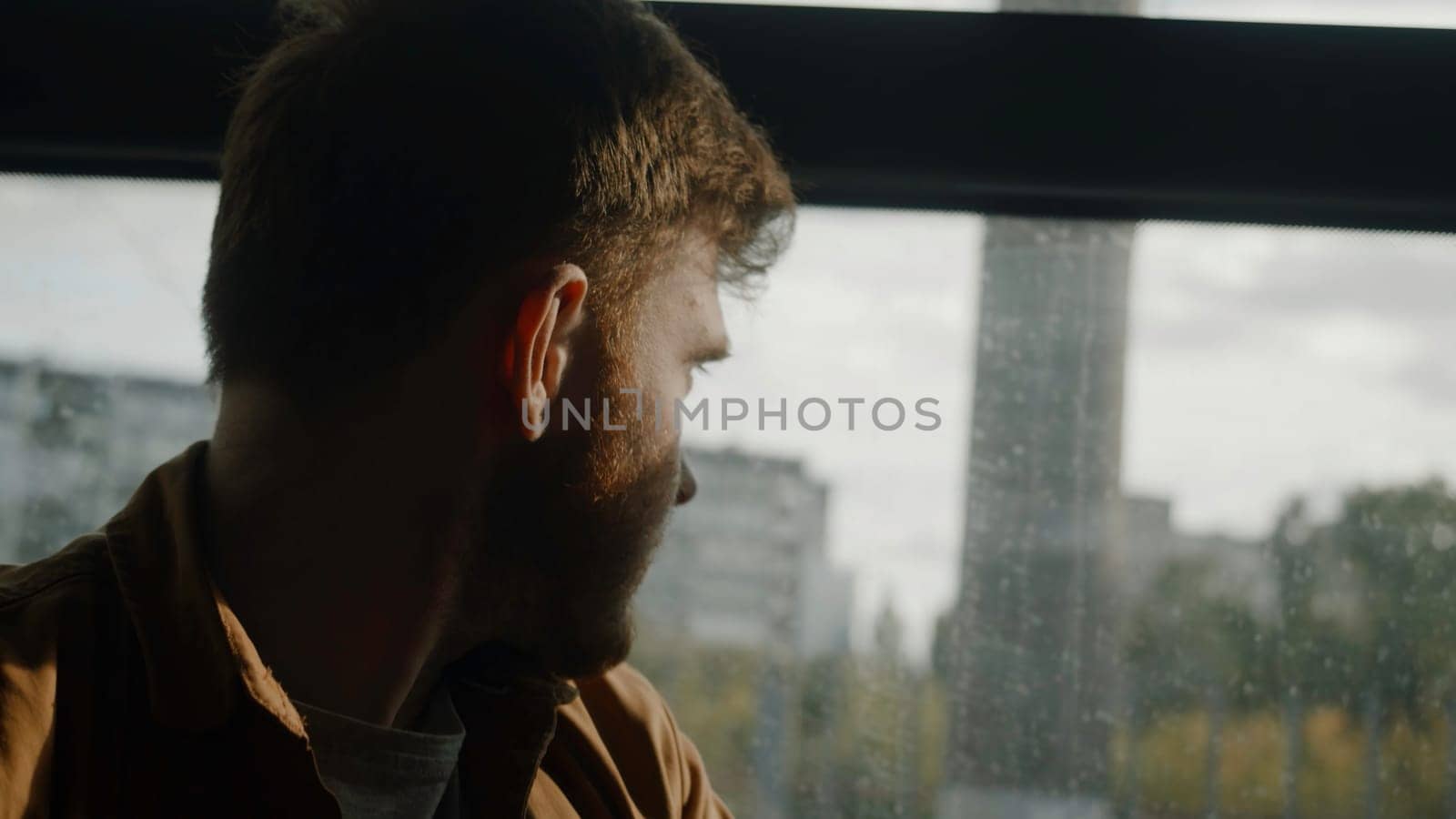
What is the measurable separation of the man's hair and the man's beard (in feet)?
0.48

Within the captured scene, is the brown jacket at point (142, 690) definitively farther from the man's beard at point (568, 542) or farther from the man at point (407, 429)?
the man's beard at point (568, 542)

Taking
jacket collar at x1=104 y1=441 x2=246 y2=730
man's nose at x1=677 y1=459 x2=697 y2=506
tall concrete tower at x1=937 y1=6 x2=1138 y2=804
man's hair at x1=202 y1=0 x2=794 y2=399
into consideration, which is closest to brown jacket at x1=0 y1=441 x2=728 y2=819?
jacket collar at x1=104 y1=441 x2=246 y2=730

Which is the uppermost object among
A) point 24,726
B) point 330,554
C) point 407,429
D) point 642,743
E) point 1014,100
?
point 1014,100

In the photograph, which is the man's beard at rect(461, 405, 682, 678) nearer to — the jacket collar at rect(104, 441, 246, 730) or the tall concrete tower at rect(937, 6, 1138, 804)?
the jacket collar at rect(104, 441, 246, 730)

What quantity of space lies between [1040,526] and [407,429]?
697mm

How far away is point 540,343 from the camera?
1.10m

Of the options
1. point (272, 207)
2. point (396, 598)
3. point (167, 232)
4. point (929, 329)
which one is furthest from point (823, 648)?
point (167, 232)

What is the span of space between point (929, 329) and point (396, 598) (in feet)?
2.15

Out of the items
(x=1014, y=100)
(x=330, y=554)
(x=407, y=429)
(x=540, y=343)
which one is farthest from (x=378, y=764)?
(x=1014, y=100)

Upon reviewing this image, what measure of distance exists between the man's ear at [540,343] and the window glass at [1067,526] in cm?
28

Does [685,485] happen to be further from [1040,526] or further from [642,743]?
[1040,526]

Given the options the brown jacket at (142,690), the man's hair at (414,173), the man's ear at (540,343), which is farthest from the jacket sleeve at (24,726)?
the man's ear at (540,343)

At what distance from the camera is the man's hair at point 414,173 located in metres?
1.08

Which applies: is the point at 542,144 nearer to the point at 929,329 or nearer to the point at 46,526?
the point at 929,329
